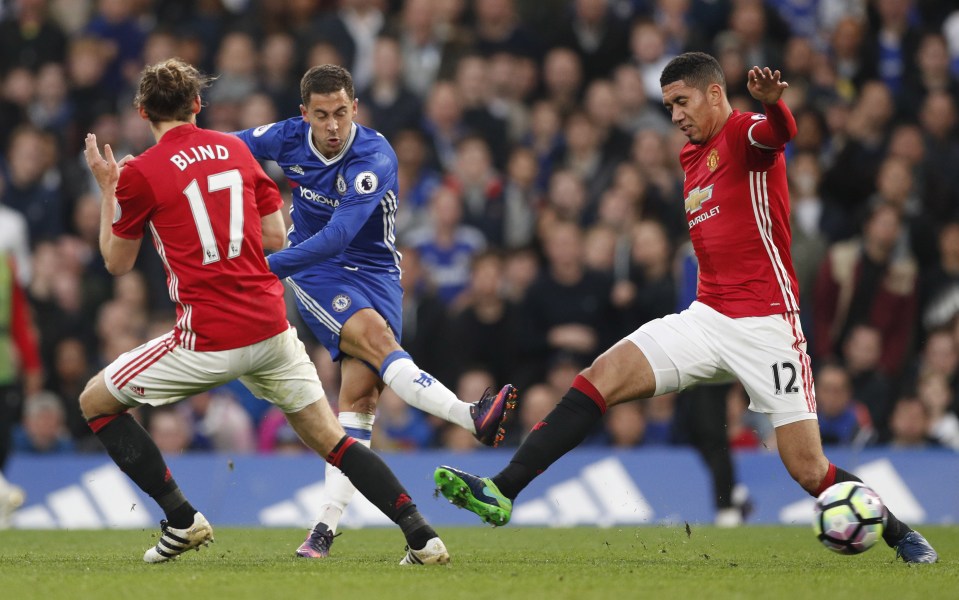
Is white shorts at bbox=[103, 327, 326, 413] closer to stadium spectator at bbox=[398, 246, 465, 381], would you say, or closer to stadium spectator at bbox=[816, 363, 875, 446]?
stadium spectator at bbox=[398, 246, 465, 381]

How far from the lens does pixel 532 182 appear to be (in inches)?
560

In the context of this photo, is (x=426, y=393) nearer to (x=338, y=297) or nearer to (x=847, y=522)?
(x=338, y=297)

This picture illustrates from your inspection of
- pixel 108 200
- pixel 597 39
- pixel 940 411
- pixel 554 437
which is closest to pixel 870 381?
pixel 940 411

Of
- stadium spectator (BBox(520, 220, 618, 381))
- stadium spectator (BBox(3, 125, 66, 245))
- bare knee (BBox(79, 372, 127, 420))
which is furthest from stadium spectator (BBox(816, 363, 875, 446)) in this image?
stadium spectator (BBox(3, 125, 66, 245))

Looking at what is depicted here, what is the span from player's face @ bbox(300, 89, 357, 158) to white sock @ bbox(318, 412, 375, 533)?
1622 millimetres

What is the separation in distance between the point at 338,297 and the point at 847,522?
3.21 meters

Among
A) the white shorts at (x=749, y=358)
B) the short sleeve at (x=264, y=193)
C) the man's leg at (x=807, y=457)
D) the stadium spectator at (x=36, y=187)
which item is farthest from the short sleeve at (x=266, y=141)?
the stadium spectator at (x=36, y=187)

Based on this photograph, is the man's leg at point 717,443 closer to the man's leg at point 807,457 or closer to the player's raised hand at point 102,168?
the man's leg at point 807,457

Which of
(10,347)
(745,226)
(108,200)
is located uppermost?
(108,200)

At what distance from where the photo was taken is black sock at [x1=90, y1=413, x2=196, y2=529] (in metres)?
7.20

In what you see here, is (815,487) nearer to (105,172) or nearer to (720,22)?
(105,172)

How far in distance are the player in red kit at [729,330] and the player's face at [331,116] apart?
1.81m

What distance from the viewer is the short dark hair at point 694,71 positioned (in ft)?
24.8

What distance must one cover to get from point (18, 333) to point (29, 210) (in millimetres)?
3280
